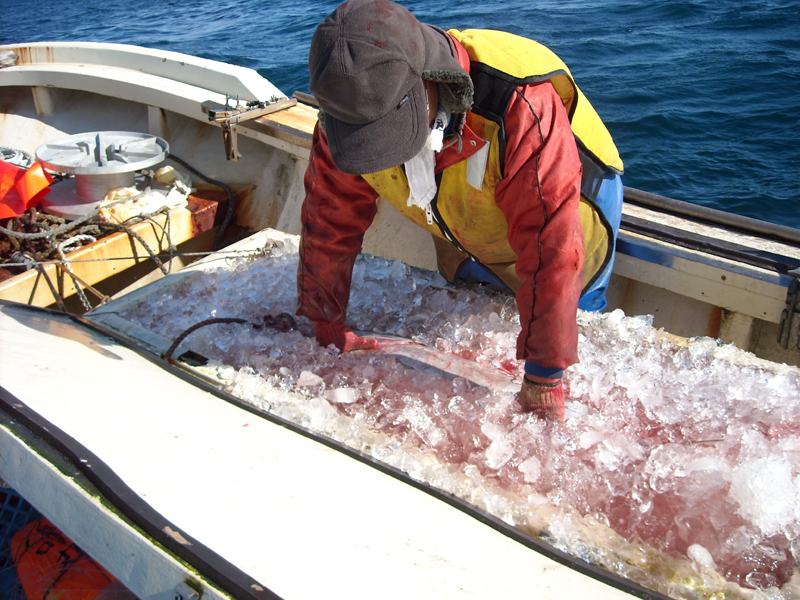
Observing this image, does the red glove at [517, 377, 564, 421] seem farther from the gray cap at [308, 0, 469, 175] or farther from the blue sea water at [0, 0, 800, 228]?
the blue sea water at [0, 0, 800, 228]

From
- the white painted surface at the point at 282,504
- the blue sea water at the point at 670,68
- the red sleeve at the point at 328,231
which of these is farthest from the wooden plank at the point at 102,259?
the blue sea water at the point at 670,68

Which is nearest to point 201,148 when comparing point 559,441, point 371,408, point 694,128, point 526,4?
point 371,408

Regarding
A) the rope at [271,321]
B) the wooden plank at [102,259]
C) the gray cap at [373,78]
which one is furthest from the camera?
the wooden plank at [102,259]

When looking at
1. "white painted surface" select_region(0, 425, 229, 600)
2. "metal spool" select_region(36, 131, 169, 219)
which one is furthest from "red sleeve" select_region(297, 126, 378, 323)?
"metal spool" select_region(36, 131, 169, 219)

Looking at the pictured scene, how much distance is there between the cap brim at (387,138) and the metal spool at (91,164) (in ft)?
8.82

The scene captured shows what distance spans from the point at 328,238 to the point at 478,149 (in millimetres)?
711

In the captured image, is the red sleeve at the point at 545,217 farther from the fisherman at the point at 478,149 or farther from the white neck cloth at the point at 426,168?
the white neck cloth at the point at 426,168

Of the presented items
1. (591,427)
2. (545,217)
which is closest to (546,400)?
(591,427)

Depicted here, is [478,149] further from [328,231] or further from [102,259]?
[102,259]

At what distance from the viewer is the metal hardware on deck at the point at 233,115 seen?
12.2 feet

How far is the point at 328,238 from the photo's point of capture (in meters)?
2.12

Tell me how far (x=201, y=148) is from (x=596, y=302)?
11.2 ft

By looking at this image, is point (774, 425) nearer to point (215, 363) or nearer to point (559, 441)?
point (559, 441)

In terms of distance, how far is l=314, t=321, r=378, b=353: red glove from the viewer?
2094 millimetres
